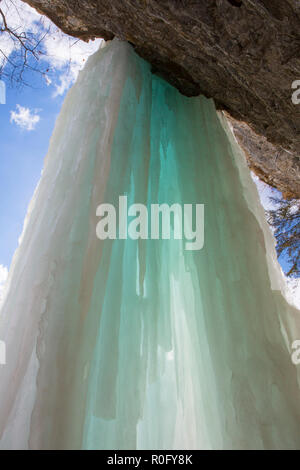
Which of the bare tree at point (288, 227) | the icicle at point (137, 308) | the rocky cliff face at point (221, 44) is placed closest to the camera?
the icicle at point (137, 308)

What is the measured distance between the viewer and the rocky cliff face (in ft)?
4.85

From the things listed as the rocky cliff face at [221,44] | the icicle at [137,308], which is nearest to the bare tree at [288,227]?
the rocky cliff face at [221,44]

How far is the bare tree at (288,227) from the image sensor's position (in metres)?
3.31

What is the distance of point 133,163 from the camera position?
1571 mm

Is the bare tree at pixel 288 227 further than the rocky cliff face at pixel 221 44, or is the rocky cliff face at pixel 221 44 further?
the bare tree at pixel 288 227

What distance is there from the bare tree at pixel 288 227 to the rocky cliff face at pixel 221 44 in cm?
84

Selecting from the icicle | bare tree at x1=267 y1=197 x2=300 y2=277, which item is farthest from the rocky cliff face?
bare tree at x1=267 y1=197 x2=300 y2=277

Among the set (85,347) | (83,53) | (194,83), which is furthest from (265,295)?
(83,53)

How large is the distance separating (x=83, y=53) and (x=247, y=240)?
66.0 inches

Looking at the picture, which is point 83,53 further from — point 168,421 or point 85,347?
point 168,421

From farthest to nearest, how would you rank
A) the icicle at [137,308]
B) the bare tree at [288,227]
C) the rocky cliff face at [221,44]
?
the bare tree at [288,227], the rocky cliff face at [221,44], the icicle at [137,308]

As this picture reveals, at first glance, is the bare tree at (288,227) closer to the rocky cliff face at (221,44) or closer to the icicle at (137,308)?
the rocky cliff face at (221,44)

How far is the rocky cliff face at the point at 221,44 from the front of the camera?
1.48 m

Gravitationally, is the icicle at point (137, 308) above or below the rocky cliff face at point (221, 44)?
below
